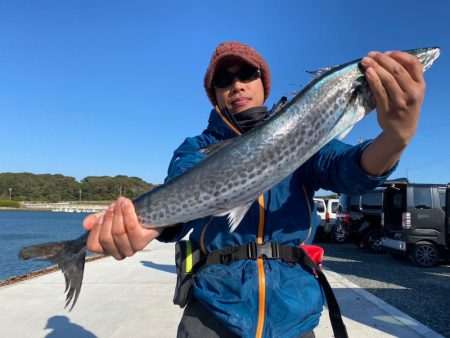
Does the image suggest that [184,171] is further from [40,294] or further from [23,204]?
[23,204]

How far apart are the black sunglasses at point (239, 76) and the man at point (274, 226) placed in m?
0.25

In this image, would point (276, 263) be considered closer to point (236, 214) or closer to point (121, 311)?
point (236, 214)

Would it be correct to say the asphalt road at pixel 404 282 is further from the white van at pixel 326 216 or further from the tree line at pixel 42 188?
the tree line at pixel 42 188

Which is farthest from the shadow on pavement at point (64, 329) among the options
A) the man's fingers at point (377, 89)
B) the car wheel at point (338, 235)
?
the car wheel at point (338, 235)

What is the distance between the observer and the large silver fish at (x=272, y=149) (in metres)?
2.31

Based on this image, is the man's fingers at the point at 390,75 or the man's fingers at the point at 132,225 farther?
the man's fingers at the point at 132,225

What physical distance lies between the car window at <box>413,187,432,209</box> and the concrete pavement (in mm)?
5135

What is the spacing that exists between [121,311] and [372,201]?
13401mm

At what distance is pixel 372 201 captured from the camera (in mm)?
17422

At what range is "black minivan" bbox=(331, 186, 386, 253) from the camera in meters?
17.3

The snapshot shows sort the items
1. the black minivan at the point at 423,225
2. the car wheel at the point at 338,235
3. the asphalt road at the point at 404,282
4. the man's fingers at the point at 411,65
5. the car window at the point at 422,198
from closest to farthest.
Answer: the man's fingers at the point at 411,65
the asphalt road at the point at 404,282
the black minivan at the point at 423,225
the car window at the point at 422,198
the car wheel at the point at 338,235

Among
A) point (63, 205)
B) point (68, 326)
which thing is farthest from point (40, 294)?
point (63, 205)

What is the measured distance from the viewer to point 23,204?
479 feet

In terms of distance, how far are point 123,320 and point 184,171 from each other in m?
4.85
